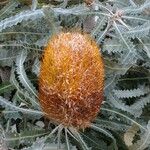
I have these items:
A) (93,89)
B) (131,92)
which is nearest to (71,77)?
(93,89)

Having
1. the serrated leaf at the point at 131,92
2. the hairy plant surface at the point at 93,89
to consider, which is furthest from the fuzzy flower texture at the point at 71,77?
the serrated leaf at the point at 131,92

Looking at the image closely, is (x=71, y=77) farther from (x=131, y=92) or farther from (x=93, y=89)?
(x=131, y=92)

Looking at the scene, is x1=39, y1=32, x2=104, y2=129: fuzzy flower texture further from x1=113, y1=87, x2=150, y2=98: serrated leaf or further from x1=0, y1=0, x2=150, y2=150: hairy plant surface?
x1=113, y1=87, x2=150, y2=98: serrated leaf

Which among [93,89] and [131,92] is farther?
[131,92]

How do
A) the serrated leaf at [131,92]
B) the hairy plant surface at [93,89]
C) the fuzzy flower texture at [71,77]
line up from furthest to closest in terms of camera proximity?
1. the serrated leaf at [131,92]
2. the hairy plant surface at [93,89]
3. the fuzzy flower texture at [71,77]

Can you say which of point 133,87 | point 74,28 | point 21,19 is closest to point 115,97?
point 133,87

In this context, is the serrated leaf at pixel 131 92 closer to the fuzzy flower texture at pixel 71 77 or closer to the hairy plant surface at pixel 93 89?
the hairy plant surface at pixel 93 89

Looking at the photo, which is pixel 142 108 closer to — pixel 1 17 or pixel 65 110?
pixel 65 110

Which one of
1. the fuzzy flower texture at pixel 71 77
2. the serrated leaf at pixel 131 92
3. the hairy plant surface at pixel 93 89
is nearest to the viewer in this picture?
the fuzzy flower texture at pixel 71 77

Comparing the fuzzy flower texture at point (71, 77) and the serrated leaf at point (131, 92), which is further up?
the fuzzy flower texture at point (71, 77)
